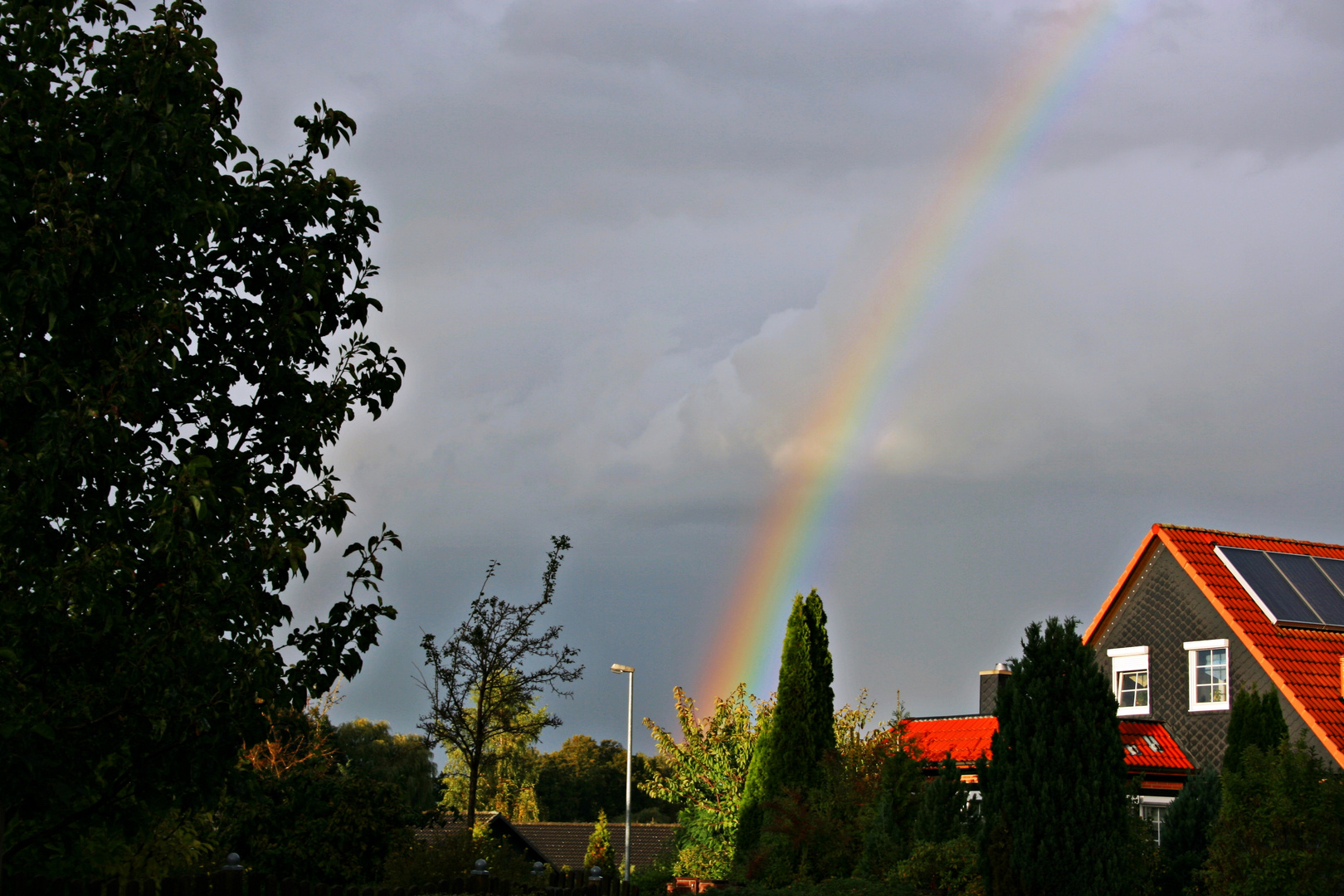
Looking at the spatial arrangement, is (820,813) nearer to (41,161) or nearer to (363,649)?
(363,649)

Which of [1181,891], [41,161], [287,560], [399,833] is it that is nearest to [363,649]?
[287,560]

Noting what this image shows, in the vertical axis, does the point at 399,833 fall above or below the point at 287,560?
below

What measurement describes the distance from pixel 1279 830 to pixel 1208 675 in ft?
41.1

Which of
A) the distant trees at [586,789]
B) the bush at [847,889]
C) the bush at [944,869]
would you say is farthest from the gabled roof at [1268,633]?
the distant trees at [586,789]

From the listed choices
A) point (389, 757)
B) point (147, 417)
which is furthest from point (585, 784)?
point (147, 417)

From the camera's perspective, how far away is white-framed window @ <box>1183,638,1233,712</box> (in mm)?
25652

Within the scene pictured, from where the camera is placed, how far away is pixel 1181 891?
53.7 feet

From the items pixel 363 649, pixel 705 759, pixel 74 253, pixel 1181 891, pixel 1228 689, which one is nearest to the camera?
pixel 74 253

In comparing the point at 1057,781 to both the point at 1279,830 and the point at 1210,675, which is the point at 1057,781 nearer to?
the point at 1279,830

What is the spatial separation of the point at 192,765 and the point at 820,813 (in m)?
15.3

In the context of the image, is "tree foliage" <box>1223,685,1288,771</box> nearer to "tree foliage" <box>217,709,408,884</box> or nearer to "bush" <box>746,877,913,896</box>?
"bush" <box>746,877,913,896</box>

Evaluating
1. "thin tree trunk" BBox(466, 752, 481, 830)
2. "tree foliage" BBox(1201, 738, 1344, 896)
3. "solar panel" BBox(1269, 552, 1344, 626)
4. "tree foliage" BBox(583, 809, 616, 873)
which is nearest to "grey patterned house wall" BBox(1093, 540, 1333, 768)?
"solar panel" BBox(1269, 552, 1344, 626)

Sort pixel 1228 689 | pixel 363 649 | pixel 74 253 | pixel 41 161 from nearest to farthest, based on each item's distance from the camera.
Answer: pixel 74 253, pixel 41 161, pixel 363 649, pixel 1228 689

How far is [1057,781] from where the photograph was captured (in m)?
15.1
